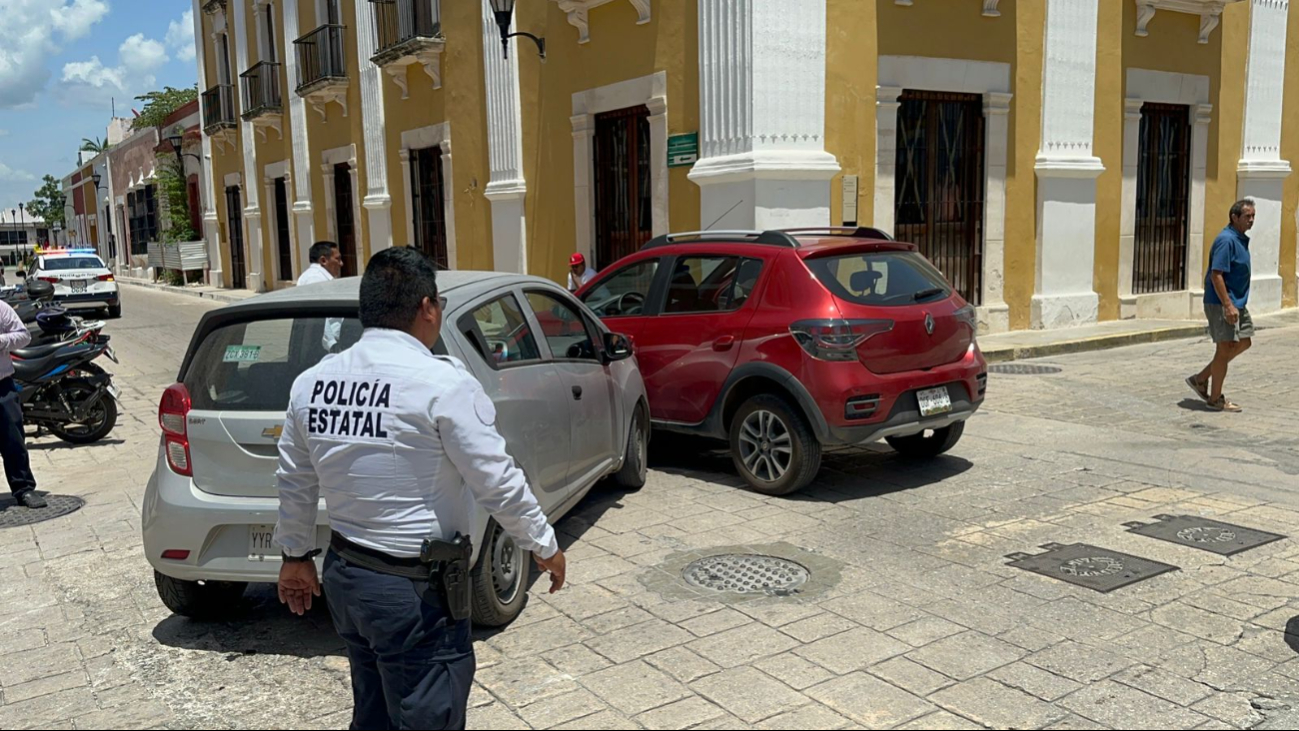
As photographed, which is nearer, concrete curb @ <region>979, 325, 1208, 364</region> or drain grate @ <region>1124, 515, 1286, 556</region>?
drain grate @ <region>1124, 515, 1286, 556</region>

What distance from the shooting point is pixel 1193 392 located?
10.3 m

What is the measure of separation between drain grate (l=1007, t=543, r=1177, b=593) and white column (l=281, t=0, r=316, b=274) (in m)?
22.3

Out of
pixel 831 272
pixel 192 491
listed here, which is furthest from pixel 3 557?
pixel 831 272

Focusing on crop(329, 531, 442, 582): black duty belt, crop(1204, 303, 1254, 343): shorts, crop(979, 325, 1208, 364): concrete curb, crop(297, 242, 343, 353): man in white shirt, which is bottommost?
crop(979, 325, 1208, 364): concrete curb

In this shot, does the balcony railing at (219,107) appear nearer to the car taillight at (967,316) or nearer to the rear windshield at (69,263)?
the rear windshield at (69,263)

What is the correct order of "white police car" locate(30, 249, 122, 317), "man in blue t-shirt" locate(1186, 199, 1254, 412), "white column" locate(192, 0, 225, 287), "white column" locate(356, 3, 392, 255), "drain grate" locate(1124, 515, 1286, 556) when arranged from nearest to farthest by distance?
"drain grate" locate(1124, 515, 1286, 556)
"man in blue t-shirt" locate(1186, 199, 1254, 412)
"white column" locate(356, 3, 392, 255)
"white police car" locate(30, 249, 122, 317)
"white column" locate(192, 0, 225, 287)

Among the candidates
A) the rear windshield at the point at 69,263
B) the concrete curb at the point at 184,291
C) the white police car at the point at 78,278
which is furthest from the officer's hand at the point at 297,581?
the rear windshield at the point at 69,263

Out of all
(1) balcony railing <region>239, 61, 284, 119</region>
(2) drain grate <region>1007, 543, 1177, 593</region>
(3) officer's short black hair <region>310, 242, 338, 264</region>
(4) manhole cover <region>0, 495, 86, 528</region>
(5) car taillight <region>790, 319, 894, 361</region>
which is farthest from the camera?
(1) balcony railing <region>239, 61, 284, 119</region>

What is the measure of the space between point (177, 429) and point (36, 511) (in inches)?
133

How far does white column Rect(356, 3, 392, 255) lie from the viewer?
20.6 m

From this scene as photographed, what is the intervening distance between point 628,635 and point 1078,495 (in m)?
3.61

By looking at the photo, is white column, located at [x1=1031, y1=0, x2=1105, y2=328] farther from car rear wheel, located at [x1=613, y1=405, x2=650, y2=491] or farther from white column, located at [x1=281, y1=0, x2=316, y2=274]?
white column, located at [x1=281, y1=0, x2=316, y2=274]

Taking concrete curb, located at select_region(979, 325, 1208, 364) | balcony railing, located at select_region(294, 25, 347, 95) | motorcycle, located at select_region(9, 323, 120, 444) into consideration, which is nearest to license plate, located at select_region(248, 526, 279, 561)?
motorcycle, located at select_region(9, 323, 120, 444)

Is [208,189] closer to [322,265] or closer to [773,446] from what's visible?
[322,265]
